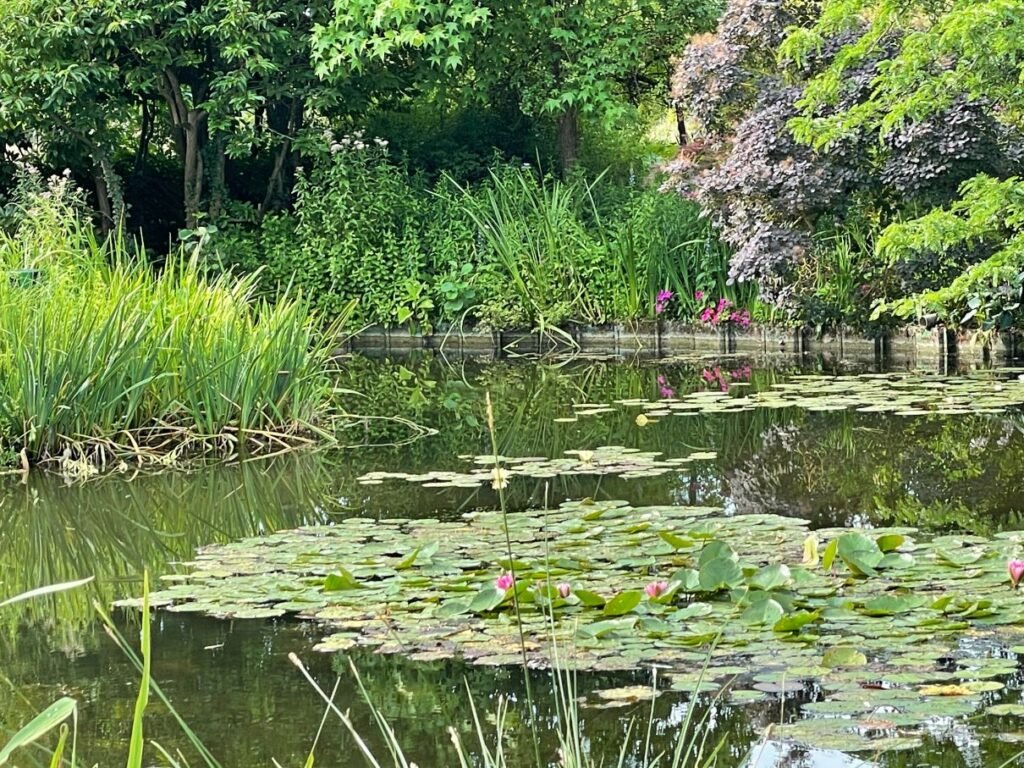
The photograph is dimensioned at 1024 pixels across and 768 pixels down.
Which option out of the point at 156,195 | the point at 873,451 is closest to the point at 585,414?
the point at 873,451

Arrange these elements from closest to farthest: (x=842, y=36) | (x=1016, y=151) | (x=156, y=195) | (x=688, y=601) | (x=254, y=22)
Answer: (x=688, y=601) → (x=1016, y=151) → (x=842, y=36) → (x=254, y=22) → (x=156, y=195)

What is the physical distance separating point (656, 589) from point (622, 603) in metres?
0.10

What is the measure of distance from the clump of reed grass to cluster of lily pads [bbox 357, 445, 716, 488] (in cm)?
95

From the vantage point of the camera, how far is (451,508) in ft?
15.7

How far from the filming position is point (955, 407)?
6.33 meters

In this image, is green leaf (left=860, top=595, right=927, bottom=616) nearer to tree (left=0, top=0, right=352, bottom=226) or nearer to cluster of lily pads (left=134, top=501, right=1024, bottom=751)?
cluster of lily pads (left=134, top=501, right=1024, bottom=751)

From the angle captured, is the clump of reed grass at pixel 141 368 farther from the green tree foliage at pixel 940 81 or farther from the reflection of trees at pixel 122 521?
the green tree foliage at pixel 940 81

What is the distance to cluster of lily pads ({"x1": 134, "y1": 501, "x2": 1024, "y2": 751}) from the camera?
2633 millimetres

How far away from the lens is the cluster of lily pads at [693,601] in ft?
8.64

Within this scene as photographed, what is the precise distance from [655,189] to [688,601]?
30.8ft

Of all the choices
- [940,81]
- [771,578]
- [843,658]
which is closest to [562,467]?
[771,578]

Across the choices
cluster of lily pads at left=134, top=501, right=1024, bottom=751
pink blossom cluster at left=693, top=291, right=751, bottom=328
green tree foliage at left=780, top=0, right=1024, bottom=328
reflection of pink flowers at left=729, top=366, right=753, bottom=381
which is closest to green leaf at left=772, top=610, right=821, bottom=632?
cluster of lily pads at left=134, top=501, right=1024, bottom=751

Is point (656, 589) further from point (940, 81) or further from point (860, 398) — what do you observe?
point (940, 81)

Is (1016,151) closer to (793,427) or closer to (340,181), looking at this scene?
(793,427)
